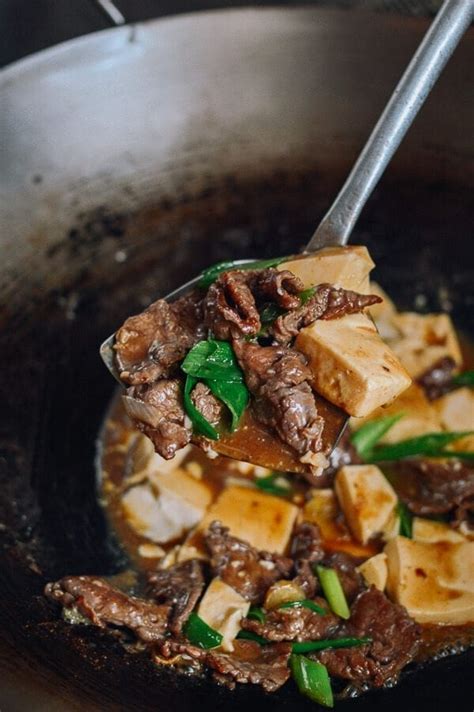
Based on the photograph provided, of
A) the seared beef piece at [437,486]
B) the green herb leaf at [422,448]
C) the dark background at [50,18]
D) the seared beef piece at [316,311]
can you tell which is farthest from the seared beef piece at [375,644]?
the dark background at [50,18]

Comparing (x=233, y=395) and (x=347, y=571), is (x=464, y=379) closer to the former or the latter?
(x=347, y=571)

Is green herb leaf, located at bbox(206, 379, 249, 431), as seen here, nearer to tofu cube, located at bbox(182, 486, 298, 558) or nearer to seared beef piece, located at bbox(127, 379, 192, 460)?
seared beef piece, located at bbox(127, 379, 192, 460)

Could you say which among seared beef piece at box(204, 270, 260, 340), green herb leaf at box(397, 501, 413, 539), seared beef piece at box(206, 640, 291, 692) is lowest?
green herb leaf at box(397, 501, 413, 539)

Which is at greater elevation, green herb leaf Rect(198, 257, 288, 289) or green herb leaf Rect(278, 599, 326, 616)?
green herb leaf Rect(198, 257, 288, 289)

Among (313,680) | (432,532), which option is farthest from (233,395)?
(432,532)

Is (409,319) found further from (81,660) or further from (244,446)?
(81,660)

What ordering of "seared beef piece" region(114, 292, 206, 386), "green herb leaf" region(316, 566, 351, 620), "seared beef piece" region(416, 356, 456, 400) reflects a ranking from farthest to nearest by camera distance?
"seared beef piece" region(416, 356, 456, 400) → "green herb leaf" region(316, 566, 351, 620) → "seared beef piece" region(114, 292, 206, 386)

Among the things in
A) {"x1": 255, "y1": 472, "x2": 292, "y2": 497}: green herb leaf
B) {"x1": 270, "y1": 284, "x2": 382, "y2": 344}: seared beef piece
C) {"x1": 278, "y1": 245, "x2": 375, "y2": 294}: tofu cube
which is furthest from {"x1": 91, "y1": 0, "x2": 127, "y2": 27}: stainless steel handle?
{"x1": 255, "y1": 472, "x2": 292, "y2": 497}: green herb leaf
